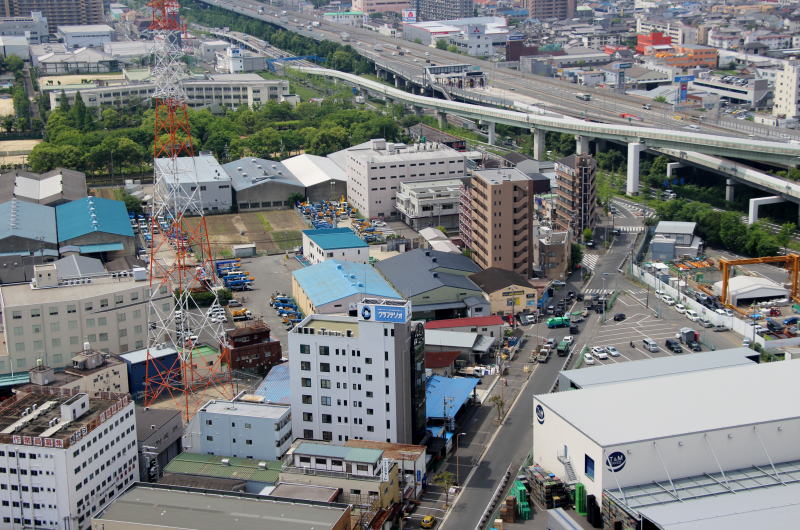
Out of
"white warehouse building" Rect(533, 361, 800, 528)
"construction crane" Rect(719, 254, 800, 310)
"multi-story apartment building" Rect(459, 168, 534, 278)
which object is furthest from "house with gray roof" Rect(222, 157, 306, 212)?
"white warehouse building" Rect(533, 361, 800, 528)

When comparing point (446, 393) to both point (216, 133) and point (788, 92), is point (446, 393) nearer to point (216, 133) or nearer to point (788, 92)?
point (216, 133)

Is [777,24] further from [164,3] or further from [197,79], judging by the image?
[164,3]

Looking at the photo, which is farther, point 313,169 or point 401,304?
point 313,169

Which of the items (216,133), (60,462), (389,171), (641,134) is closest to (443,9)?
(216,133)

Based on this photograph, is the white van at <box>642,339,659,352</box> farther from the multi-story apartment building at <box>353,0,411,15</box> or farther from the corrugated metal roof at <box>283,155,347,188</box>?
the multi-story apartment building at <box>353,0,411,15</box>

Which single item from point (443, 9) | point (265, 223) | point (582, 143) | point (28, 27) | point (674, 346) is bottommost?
point (674, 346)
